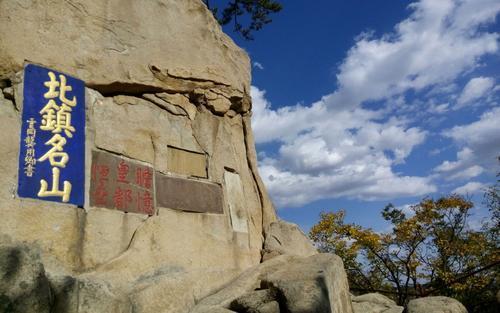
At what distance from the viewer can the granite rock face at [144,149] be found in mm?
4016

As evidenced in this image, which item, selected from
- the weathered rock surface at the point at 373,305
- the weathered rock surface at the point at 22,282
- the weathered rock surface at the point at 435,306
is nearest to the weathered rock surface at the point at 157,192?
the weathered rock surface at the point at 22,282

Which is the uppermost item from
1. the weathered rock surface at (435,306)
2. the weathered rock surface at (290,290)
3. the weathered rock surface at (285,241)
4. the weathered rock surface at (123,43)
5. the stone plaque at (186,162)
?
the weathered rock surface at (123,43)

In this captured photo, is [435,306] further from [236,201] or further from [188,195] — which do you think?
[188,195]

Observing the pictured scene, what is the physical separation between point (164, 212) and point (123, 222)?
0.57 m

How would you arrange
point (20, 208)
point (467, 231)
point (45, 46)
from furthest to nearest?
1. point (467, 231)
2. point (45, 46)
3. point (20, 208)

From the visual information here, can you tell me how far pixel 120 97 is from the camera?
5.20m

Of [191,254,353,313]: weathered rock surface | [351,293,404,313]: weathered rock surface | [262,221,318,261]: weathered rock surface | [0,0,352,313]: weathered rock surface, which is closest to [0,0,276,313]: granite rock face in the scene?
[0,0,352,313]: weathered rock surface

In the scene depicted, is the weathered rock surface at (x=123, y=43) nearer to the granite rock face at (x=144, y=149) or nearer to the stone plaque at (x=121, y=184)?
the granite rock face at (x=144, y=149)

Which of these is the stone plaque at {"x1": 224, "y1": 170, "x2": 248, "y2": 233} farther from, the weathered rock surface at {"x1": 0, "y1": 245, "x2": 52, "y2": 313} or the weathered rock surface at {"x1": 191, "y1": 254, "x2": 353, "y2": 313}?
the weathered rock surface at {"x1": 0, "y1": 245, "x2": 52, "y2": 313}

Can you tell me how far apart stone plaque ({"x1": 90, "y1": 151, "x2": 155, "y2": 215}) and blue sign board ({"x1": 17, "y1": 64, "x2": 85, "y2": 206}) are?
164 millimetres

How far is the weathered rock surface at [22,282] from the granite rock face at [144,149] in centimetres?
11

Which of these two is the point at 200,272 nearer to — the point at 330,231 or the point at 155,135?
the point at 155,135

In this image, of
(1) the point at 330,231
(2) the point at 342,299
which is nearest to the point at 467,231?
(1) the point at 330,231

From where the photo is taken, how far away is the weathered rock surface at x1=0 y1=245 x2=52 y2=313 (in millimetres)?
3113
